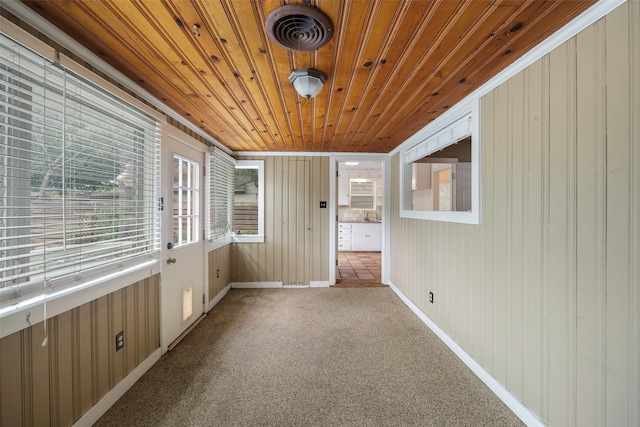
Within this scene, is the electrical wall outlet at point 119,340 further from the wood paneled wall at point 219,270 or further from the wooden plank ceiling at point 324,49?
the wooden plank ceiling at point 324,49

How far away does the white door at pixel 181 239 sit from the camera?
2184 millimetres

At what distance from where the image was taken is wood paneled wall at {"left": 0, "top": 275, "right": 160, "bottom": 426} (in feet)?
3.59

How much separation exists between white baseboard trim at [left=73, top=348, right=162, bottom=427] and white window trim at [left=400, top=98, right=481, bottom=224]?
2.95 meters

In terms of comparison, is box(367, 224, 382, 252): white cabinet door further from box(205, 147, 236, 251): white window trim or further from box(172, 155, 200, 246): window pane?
box(172, 155, 200, 246): window pane

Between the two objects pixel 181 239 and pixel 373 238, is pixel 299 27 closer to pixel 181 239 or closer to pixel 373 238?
pixel 181 239

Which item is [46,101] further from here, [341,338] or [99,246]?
[341,338]

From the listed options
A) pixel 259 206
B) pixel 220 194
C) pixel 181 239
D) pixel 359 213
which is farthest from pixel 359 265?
pixel 181 239

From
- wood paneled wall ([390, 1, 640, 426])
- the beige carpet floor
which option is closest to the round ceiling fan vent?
wood paneled wall ([390, 1, 640, 426])

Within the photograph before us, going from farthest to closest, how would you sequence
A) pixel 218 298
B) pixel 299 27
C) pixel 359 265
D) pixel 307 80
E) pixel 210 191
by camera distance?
pixel 359 265 → pixel 218 298 → pixel 210 191 → pixel 307 80 → pixel 299 27

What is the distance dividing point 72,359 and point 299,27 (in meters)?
2.22

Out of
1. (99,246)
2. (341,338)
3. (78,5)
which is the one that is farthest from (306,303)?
(78,5)

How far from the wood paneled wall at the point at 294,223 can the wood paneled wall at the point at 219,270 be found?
11.9 inches

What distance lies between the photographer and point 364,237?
7016 millimetres

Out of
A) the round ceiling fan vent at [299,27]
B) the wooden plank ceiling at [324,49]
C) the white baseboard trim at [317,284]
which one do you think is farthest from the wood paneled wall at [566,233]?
the white baseboard trim at [317,284]
